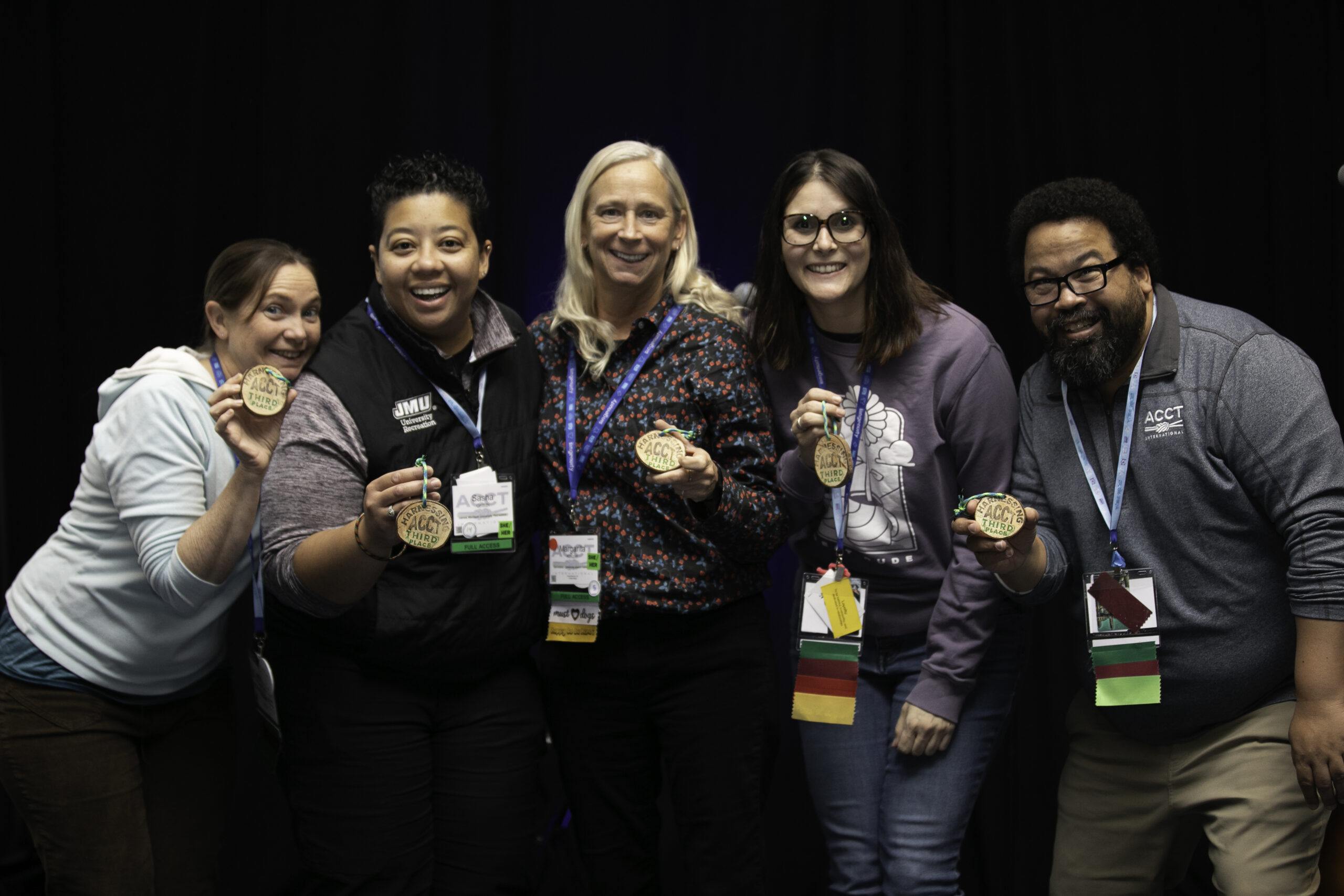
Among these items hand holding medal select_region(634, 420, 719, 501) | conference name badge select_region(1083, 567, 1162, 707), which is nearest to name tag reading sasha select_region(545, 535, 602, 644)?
hand holding medal select_region(634, 420, 719, 501)

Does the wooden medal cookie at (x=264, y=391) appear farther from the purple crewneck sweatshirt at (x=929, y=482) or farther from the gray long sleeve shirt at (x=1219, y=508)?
the gray long sleeve shirt at (x=1219, y=508)

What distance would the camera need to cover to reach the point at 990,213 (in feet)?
11.6

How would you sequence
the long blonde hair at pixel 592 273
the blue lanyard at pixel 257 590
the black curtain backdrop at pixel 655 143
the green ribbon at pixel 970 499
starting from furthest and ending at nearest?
the black curtain backdrop at pixel 655 143
the long blonde hair at pixel 592 273
the blue lanyard at pixel 257 590
the green ribbon at pixel 970 499

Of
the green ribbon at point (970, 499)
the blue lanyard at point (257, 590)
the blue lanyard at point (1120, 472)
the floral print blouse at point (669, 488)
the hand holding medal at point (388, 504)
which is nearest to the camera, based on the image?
the hand holding medal at point (388, 504)

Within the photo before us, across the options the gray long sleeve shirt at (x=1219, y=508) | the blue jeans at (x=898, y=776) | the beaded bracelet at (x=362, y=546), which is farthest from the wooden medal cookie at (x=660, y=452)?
the gray long sleeve shirt at (x=1219, y=508)

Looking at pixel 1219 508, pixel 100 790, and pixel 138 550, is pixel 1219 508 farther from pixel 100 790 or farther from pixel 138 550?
pixel 100 790

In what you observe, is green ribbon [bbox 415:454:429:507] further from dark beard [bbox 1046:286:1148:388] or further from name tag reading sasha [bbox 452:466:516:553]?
dark beard [bbox 1046:286:1148:388]

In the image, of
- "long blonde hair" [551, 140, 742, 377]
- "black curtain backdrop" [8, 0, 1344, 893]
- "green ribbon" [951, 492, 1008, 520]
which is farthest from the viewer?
"black curtain backdrop" [8, 0, 1344, 893]

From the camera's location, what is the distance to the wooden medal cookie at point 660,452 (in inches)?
82.3

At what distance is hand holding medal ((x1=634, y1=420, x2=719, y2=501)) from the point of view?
207 cm

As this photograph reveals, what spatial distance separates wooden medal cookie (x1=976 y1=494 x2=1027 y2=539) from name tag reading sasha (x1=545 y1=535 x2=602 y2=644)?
2.86 ft

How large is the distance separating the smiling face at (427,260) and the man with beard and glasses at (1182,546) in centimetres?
129

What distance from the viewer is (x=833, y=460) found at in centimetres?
212

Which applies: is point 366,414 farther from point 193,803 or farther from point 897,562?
point 897,562
